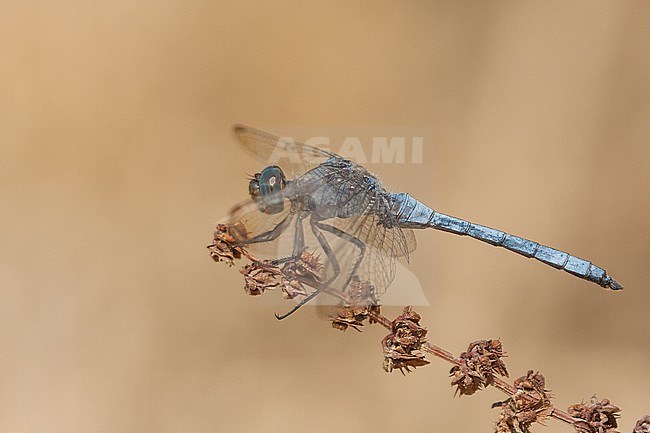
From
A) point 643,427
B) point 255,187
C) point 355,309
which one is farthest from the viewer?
point 255,187

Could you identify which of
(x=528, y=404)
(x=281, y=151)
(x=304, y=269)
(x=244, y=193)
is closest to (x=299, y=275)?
(x=304, y=269)

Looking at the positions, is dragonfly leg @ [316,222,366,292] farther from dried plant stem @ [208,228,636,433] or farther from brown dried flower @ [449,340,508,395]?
brown dried flower @ [449,340,508,395]

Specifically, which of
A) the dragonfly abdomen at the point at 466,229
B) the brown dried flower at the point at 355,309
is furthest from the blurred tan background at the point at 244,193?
the brown dried flower at the point at 355,309

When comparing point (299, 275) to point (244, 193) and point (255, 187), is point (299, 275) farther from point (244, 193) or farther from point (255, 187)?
point (244, 193)

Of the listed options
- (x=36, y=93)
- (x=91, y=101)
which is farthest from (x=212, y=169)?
(x=36, y=93)

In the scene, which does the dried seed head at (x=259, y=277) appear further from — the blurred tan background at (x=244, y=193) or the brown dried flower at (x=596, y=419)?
the blurred tan background at (x=244, y=193)

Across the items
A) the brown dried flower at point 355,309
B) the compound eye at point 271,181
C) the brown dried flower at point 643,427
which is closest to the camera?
the brown dried flower at point 643,427

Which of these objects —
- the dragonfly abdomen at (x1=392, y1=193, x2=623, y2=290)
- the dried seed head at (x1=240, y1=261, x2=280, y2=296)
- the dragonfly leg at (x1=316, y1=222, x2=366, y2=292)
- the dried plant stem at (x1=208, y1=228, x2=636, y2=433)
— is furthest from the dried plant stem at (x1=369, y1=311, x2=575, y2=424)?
the dragonfly abdomen at (x1=392, y1=193, x2=623, y2=290)
